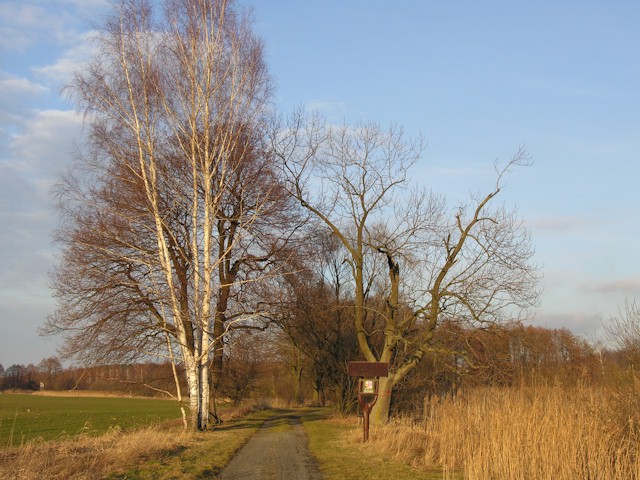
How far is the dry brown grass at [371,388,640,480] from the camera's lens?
29.0 ft

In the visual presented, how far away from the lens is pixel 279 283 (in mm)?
20766

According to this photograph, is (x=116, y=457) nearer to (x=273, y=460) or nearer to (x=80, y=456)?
(x=80, y=456)

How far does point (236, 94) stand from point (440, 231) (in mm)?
8347

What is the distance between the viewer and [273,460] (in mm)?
12141

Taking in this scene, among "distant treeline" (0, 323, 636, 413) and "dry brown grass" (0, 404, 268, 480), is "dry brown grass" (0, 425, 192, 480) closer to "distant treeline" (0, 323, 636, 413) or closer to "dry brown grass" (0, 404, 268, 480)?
"dry brown grass" (0, 404, 268, 480)

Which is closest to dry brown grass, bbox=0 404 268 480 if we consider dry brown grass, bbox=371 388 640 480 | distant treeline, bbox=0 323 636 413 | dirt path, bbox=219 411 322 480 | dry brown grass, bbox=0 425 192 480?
dry brown grass, bbox=0 425 192 480

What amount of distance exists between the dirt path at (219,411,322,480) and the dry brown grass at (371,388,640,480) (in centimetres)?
226

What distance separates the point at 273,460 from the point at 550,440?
5.55 metres

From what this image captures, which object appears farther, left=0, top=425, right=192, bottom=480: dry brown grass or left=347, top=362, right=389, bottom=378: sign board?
left=347, top=362, right=389, bottom=378: sign board

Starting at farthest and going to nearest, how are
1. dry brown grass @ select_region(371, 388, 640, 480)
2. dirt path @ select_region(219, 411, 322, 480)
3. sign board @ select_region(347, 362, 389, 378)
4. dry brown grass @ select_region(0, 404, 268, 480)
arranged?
sign board @ select_region(347, 362, 389, 378) < dirt path @ select_region(219, 411, 322, 480) < dry brown grass @ select_region(371, 388, 640, 480) < dry brown grass @ select_region(0, 404, 268, 480)

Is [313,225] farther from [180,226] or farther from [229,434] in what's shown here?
[229,434]

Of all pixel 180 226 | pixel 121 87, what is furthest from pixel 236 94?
pixel 180 226

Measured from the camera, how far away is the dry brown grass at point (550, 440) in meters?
8.85

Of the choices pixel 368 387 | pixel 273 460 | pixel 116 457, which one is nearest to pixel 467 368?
pixel 368 387
